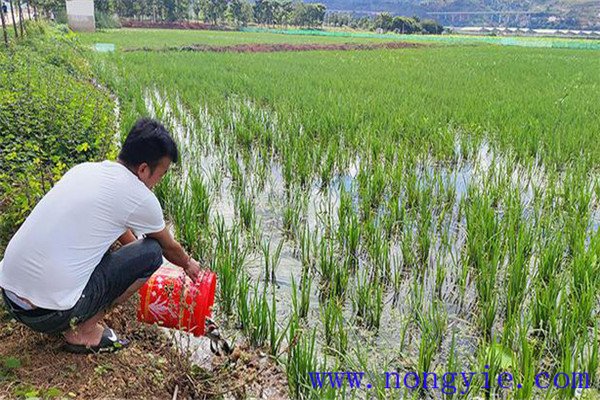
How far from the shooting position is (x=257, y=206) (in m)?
4.37

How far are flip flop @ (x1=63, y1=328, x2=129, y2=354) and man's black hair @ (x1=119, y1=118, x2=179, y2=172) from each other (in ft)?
2.63

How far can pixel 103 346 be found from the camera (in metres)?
A: 2.29

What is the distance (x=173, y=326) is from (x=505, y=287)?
187 centimetres

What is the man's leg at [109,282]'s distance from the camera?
219 centimetres

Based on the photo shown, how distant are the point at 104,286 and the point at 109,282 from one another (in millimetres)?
30

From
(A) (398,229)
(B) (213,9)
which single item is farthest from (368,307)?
(B) (213,9)

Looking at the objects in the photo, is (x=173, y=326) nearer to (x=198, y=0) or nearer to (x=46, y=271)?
(x=46, y=271)

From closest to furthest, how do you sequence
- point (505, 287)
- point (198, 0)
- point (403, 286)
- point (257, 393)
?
point (257, 393), point (505, 287), point (403, 286), point (198, 0)

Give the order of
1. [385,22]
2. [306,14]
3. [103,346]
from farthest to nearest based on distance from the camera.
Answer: [306,14], [385,22], [103,346]

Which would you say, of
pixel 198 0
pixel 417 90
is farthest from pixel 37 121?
pixel 198 0

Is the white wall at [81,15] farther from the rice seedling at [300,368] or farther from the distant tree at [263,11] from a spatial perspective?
the distant tree at [263,11]

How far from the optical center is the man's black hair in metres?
2.17

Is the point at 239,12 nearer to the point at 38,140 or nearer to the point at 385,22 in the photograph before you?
the point at 385,22

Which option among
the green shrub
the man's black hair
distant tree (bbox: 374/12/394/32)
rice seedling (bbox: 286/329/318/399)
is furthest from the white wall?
distant tree (bbox: 374/12/394/32)
